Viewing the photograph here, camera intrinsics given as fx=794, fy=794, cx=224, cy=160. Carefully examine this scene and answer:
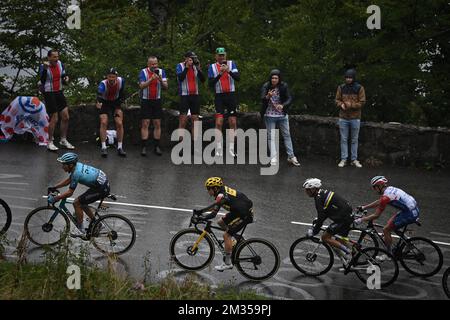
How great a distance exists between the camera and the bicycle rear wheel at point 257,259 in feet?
36.8

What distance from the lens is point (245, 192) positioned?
15.5 meters

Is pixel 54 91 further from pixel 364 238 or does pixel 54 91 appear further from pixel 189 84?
pixel 364 238

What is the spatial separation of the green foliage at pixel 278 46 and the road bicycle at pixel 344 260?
7292 millimetres

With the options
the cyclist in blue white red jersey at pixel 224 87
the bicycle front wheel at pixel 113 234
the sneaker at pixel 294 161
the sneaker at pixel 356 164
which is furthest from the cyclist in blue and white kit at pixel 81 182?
the sneaker at pixel 356 164

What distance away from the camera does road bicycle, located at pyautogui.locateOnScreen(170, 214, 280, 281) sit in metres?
11.2

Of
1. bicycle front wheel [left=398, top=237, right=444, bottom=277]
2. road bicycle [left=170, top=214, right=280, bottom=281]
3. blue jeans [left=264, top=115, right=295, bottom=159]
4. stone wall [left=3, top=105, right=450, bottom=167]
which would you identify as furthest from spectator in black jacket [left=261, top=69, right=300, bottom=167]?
bicycle front wheel [left=398, top=237, right=444, bottom=277]

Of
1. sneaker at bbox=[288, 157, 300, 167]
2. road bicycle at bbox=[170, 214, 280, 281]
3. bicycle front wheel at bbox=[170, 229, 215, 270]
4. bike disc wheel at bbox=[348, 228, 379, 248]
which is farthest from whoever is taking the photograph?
sneaker at bbox=[288, 157, 300, 167]

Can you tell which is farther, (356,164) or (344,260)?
(356,164)

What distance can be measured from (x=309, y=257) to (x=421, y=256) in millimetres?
1615

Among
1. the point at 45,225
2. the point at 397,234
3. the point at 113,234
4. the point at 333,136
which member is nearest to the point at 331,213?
the point at 397,234

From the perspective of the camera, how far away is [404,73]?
17812 millimetres

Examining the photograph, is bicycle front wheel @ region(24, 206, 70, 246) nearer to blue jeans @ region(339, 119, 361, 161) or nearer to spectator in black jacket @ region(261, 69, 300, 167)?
spectator in black jacket @ region(261, 69, 300, 167)

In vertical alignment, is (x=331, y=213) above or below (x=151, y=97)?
below

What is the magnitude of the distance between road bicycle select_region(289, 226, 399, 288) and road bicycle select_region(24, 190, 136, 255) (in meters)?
2.55
